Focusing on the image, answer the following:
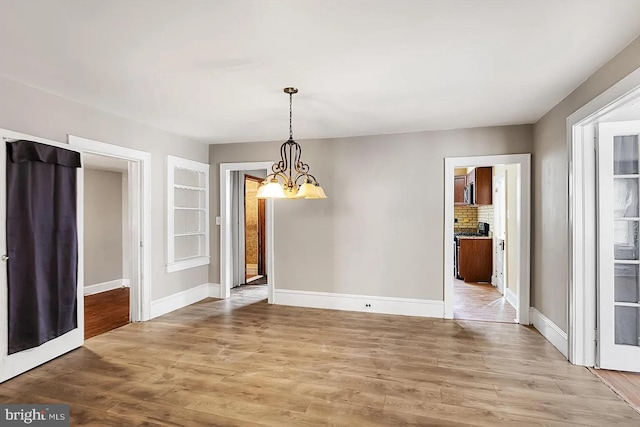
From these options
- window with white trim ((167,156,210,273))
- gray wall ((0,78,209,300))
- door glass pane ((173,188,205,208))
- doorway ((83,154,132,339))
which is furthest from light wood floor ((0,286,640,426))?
doorway ((83,154,132,339))

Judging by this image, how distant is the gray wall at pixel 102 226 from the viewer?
598cm

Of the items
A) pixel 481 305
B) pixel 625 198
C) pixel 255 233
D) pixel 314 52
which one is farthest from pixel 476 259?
pixel 314 52

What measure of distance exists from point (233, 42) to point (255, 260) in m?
6.59

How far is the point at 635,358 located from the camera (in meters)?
2.90

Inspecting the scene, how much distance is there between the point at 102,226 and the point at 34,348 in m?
3.66

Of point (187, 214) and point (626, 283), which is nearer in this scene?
point (626, 283)

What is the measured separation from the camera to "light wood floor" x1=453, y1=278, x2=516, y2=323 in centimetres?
458

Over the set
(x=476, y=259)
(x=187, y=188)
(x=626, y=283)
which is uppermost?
Answer: (x=187, y=188)

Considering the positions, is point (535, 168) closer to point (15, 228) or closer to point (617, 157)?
point (617, 157)

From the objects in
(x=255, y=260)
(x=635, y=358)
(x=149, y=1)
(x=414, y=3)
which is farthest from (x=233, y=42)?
(x=255, y=260)

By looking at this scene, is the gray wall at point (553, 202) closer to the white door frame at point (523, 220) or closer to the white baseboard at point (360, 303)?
the white door frame at point (523, 220)

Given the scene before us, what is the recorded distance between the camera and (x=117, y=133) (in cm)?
393

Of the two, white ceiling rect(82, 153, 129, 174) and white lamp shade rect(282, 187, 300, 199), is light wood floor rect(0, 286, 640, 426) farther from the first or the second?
white ceiling rect(82, 153, 129, 174)

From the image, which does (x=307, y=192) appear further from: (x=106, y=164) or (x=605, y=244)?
(x=106, y=164)
